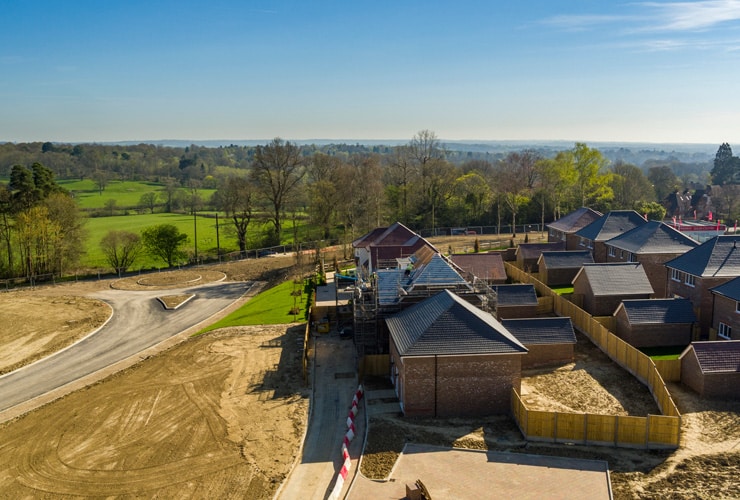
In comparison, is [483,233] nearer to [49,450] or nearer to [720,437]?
[720,437]

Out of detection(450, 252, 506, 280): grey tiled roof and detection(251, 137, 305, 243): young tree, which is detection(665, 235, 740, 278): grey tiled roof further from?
detection(251, 137, 305, 243): young tree

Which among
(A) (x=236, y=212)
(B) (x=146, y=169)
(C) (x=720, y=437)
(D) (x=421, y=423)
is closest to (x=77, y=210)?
(A) (x=236, y=212)

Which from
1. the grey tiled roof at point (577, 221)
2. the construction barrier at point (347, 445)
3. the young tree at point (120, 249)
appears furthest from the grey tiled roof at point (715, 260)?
the young tree at point (120, 249)

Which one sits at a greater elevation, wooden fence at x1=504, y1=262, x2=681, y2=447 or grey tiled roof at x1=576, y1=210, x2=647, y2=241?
grey tiled roof at x1=576, y1=210, x2=647, y2=241

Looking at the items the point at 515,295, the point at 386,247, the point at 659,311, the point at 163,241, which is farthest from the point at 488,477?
the point at 163,241

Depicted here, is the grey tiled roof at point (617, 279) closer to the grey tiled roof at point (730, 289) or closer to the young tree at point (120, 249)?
the grey tiled roof at point (730, 289)

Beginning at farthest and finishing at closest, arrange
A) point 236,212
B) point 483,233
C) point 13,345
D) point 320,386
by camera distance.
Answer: point 483,233
point 236,212
point 13,345
point 320,386

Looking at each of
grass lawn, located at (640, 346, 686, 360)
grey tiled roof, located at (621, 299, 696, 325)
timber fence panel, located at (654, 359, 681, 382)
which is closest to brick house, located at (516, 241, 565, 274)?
Result: grey tiled roof, located at (621, 299, 696, 325)

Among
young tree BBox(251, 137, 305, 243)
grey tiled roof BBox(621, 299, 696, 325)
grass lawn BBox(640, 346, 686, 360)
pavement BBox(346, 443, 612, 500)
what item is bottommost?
pavement BBox(346, 443, 612, 500)
